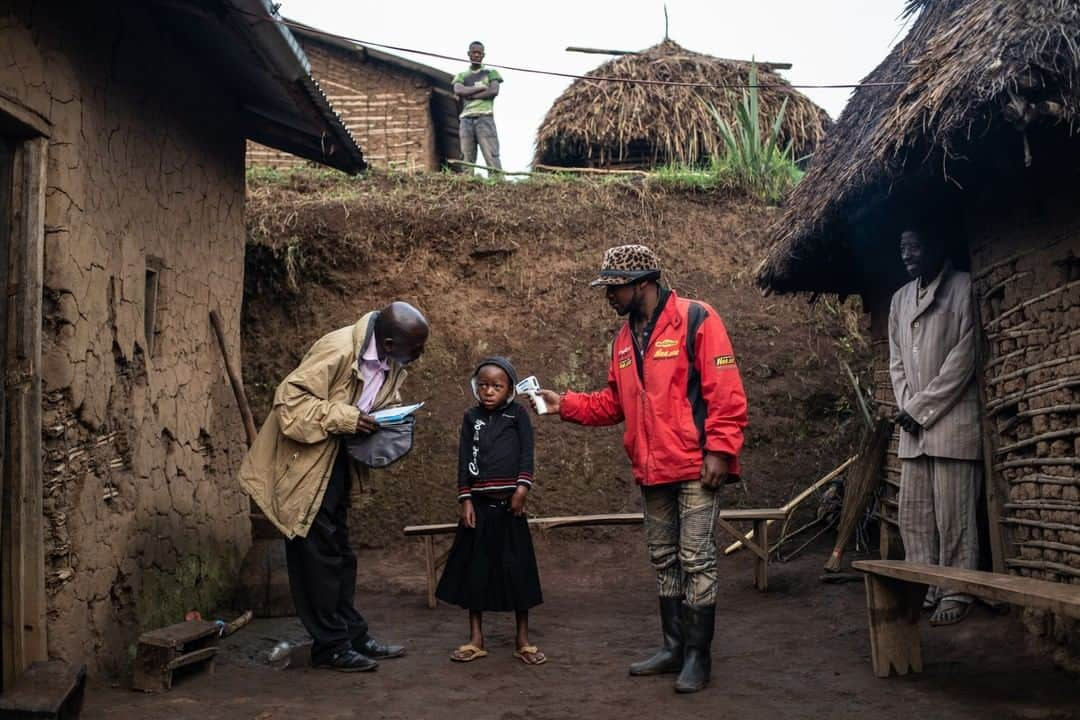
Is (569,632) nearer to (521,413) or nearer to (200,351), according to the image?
(521,413)

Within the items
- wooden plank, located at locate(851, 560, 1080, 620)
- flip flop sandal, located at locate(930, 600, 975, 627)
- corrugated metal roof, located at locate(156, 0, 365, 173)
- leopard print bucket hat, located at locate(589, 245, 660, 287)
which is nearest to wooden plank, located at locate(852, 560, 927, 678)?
wooden plank, located at locate(851, 560, 1080, 620)

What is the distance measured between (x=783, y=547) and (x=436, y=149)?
9.47 meters

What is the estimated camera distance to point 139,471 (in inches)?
215

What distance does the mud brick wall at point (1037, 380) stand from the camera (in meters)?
4.74

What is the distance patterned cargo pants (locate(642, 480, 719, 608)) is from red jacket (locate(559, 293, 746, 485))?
12 centimetres

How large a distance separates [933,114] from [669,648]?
9.01ft

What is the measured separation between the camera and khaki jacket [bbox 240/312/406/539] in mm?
4922

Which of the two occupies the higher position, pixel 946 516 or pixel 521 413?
pixel 521 413

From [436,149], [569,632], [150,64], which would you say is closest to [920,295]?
[569,632]

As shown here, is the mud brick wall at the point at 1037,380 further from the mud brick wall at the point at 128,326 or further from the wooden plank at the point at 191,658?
the mud brick wall at the point at 128,326

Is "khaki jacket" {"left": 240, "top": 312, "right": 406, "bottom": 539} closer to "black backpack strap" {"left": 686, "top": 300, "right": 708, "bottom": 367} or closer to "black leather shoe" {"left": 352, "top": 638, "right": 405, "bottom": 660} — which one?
"black leather shoe" {"left": 352, "top": 638, "right": 405, "bottom": 660}

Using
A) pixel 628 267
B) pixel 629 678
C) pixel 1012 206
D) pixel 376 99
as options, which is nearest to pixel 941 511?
pixel 1012 206

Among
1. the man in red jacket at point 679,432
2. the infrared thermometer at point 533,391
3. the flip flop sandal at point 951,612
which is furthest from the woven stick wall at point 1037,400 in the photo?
the infrared thermometer at point 533,391

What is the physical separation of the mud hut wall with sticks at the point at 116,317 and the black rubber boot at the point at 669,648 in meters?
2.55
